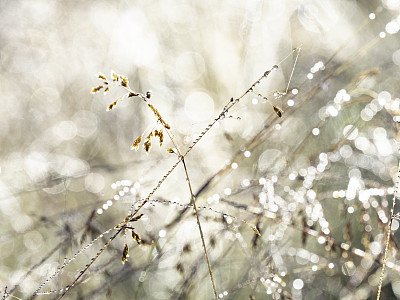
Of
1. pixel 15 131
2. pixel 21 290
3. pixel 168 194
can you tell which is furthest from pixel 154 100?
pixel 21 290

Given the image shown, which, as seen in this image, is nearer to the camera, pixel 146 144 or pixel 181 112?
pixel 146 144

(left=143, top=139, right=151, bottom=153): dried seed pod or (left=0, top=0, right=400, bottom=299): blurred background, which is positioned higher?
(left=0, top=0, right=400, bottom=299): blurred background

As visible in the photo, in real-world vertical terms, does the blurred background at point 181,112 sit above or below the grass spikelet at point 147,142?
above

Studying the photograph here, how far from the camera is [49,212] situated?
2.09 m

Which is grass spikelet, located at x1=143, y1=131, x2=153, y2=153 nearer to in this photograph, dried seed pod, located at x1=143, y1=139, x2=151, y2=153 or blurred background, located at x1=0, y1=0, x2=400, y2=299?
dried seed pod, located at x1=143, y1=139, x2=151, y2=153

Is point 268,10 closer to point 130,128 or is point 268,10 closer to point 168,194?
point 130,128

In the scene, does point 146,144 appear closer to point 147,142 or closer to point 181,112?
point 147,142

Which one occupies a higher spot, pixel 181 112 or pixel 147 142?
pixel 181 112

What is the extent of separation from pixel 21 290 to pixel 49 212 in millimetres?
583

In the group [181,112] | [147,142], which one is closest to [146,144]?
[147,142]

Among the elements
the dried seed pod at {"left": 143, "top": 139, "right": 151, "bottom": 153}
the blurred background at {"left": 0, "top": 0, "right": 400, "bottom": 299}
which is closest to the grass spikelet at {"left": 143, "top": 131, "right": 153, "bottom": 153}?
the dried seed pod at {"left": 143, "top": 139, "right": 151, "bottom": 153}

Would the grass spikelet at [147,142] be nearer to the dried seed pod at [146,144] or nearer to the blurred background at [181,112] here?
the dried seed pod at [146,144]

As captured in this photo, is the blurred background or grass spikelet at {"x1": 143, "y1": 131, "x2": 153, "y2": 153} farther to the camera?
the blurred background

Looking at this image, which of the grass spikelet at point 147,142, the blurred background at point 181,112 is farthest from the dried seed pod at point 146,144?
the blurred background at point 181,112
